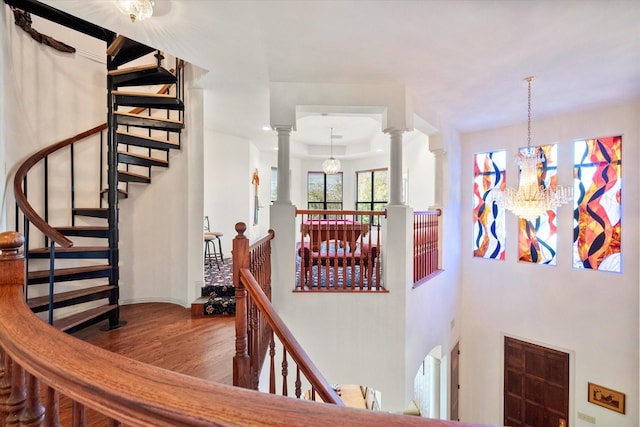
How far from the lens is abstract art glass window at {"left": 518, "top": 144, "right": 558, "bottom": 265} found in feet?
15.3

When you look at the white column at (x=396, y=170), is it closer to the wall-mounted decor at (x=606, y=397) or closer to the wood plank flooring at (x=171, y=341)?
the wood plank flooring at (x=171, y=341)

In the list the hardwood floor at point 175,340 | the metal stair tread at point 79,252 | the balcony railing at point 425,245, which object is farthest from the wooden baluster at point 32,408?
the balcony railing at point 425,245

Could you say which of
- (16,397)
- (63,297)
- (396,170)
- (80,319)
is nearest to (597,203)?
(396,170)

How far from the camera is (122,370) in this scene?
0.57 m

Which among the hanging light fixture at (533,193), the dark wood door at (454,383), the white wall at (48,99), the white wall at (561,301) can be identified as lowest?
the dark wood door at (454,383)

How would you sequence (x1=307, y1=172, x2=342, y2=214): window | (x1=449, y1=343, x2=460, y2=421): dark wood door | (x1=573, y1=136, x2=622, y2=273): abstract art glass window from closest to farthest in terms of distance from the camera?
(x1=573, y1=136, x2=622, y2=273): abstract art glass window, (x1=449, y1=343, x2=460, y2=421): dark wood door, (x1=307, y1=172, x2=342, y2=214): window

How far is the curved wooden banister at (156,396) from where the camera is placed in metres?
0.47

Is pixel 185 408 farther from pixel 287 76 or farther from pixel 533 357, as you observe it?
pixel 533 357

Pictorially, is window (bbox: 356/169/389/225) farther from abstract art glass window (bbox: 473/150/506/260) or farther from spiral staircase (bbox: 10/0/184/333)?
spiral staircase (bbox: 10/0/184/333)

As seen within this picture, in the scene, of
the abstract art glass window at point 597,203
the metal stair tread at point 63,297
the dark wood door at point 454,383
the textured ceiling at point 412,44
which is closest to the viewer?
the textured ceiling at point 412,44

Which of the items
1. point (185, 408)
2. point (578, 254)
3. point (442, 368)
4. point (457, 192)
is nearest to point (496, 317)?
point (442, 368)

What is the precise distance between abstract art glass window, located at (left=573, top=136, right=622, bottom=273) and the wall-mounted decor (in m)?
1.70

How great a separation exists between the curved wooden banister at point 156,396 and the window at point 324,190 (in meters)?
7.68

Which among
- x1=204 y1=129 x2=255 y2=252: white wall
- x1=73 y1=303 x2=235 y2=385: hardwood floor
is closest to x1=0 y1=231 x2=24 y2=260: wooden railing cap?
x1=73 y1=303 x2=235 y2=385: hardwood floor
